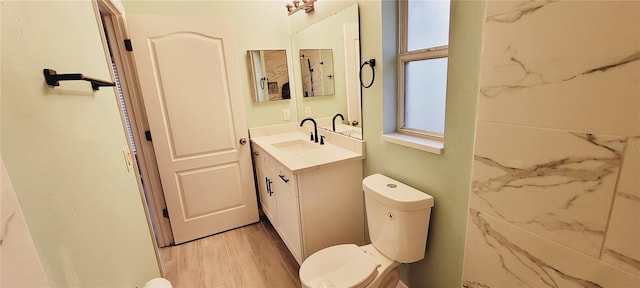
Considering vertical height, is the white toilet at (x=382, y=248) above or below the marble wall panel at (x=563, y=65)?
below

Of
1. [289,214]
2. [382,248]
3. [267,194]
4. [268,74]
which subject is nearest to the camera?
[382,248]

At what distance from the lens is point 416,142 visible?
4.39 ft

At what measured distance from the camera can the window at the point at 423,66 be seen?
49.3 inches

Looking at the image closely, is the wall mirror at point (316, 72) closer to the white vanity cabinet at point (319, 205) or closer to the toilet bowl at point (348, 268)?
the white vanity cabinet at point (319, 205)

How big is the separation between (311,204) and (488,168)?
1057 mm

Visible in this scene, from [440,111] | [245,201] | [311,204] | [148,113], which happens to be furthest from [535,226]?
[148,113]

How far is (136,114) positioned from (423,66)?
215 cm

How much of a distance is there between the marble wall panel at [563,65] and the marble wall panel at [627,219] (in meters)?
0.07

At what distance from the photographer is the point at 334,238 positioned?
1.81 m

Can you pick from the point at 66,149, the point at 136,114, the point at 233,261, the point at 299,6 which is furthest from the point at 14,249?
the point at 299,6

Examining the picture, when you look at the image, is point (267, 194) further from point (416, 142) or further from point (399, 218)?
point (416, 142)

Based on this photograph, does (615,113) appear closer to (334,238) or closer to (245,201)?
(334,238)

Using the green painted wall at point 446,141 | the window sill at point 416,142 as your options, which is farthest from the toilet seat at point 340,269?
the window sill at point 416,142

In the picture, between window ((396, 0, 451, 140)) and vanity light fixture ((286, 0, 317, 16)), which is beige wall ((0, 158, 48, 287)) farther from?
vanity light fixture ((286, 0, 317, 16))
